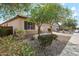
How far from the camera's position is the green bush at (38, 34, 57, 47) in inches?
94.0

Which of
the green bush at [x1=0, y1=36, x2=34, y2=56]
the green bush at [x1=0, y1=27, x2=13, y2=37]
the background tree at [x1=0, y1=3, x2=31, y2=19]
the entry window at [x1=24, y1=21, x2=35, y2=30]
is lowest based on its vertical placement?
the green bush at [x1=0, y1=36, x2=34, y2=56]

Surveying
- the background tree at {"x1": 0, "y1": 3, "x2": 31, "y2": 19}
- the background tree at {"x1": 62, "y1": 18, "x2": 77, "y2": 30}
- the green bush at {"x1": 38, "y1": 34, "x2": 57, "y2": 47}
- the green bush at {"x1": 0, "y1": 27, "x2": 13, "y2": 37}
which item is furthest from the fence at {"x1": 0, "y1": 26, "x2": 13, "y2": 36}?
the background tree at {"x1": 62, "y1": 18, "x2": 77, "y2": 30}

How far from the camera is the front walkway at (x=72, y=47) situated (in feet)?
7.72

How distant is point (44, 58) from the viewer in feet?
7.77

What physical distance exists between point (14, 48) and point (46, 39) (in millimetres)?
347

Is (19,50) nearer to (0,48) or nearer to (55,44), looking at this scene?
(0,48)

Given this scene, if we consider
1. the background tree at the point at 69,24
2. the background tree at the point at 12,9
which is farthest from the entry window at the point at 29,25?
the background tree at the point at 69,24

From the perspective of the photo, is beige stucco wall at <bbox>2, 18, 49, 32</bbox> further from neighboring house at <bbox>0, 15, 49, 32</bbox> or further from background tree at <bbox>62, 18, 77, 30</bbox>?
background tree at <bbox>62, 18, 77, 30</bbox>

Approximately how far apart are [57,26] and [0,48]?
639mm

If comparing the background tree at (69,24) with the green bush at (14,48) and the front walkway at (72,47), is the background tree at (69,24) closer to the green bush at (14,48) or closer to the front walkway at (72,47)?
the front walkway at (72,47)

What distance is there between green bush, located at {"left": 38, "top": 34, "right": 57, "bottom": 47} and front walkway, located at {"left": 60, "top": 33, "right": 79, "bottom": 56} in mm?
161

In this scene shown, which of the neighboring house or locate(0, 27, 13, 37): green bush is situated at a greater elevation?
the neighboring house

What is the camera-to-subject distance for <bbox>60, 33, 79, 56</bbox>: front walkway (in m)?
2.35

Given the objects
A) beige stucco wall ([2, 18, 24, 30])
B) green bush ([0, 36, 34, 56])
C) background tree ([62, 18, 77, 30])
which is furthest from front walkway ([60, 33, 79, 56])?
beige stucco wall ([2, 18, 24, 30])
